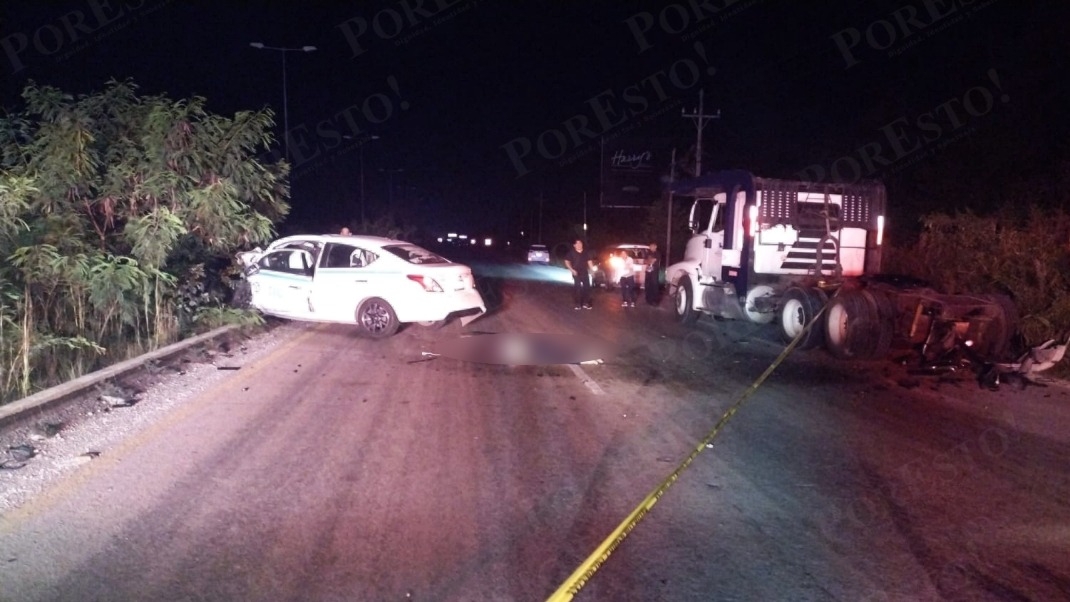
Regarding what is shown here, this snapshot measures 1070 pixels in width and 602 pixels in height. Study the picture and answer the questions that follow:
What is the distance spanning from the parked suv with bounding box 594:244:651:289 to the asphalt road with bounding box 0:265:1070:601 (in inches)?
605

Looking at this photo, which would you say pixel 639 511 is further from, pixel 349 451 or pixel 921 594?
pixel 349 451

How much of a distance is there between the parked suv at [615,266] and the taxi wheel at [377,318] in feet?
41.1

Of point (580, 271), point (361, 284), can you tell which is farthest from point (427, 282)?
point (580, 271)

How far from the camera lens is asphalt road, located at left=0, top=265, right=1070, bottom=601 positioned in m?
4.62

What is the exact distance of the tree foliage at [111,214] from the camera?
10.2m

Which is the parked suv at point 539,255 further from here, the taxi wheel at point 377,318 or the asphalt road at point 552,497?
the asphalt road at point 552,497

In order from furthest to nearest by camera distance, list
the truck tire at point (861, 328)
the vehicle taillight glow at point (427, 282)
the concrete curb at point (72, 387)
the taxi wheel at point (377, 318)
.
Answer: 1. the taxi wheel at point (377, 318)
2. the vehicle taillight glow at point (427, 282)
3. the truck tire at point (861, 328)
4. the concrete curb at point (72, 387)

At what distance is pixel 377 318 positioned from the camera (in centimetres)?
1359

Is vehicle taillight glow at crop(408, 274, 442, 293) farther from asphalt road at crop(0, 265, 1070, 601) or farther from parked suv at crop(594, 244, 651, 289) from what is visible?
parked suv at crop(594, 244, 651, 289)

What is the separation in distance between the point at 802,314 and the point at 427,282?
19.3ft

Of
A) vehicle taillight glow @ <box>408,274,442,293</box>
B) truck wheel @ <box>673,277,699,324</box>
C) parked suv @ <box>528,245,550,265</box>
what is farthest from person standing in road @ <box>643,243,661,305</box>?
parked suv @ <box>528,245,550,265</box>

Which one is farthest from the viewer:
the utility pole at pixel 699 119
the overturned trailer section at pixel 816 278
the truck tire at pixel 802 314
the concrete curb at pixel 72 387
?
the utility pole at pixel 699 119

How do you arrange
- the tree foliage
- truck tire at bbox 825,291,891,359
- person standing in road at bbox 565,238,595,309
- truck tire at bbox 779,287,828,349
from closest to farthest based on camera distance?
the tree foliage < truck tire at bbox 825,291,891,359 < truck tire at bbox 779,287,828,349 < person standing in road at bbox 565,238,595,309

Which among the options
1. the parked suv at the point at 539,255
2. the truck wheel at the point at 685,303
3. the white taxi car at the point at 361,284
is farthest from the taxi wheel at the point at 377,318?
the parked suv at the point at 539,255
